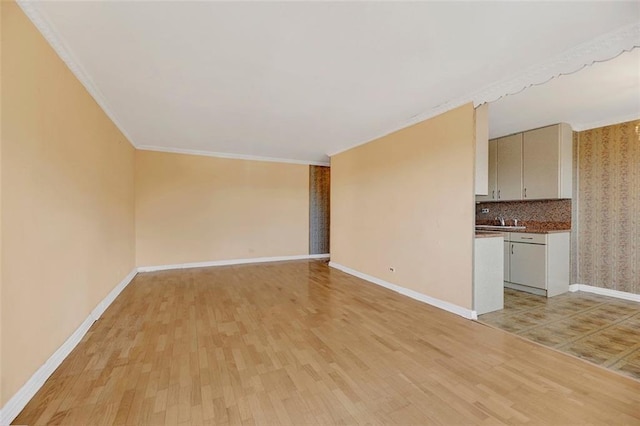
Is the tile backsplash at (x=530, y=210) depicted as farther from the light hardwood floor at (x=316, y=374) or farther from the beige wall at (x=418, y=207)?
the light hardwood floor at (x=316, y=374)

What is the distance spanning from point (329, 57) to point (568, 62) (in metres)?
1.94

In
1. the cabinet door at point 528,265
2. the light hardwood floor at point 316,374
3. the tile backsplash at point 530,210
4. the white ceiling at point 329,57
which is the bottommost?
the light hardwood floor at point 316,374

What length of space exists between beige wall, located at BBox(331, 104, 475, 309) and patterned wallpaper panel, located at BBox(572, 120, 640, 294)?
250 centimetres

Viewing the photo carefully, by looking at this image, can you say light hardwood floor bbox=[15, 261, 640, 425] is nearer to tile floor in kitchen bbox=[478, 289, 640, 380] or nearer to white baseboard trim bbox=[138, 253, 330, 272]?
tile floor in kitchen bbox=[478, 289, 640, 380]

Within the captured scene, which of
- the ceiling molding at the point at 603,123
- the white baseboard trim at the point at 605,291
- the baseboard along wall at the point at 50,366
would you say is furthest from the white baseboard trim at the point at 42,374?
the ceiling molding at the point at 603,123

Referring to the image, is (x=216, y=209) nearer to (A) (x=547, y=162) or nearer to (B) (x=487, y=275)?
(B) (x=487, y=275)

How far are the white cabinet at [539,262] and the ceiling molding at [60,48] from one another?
18.0 feet

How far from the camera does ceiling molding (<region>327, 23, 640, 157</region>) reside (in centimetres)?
194

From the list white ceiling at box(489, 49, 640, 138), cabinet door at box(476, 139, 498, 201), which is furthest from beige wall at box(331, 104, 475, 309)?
cabinet door at box(476, 139, 498, 201)

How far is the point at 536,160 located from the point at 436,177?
1977 mm

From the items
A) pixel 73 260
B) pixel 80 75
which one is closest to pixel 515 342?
pixel 73 260

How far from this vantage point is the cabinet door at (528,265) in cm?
379

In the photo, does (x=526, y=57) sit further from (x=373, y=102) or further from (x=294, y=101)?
(x=294, y=101)

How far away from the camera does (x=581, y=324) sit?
285 cm
